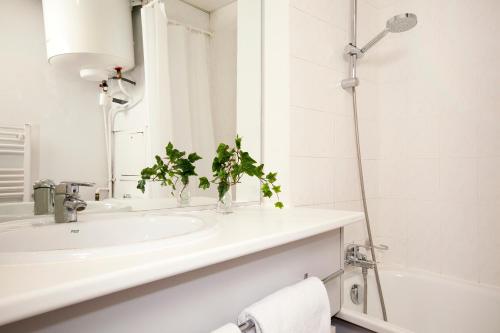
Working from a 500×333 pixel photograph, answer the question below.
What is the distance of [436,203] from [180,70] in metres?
1.40

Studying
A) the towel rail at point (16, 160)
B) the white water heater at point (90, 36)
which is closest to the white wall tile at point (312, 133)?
the white water heater at point (90, 36)

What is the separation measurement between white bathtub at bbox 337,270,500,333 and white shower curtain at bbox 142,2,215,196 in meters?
0.93

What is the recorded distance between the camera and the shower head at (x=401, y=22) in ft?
4.15

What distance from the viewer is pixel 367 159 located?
66.9 inches

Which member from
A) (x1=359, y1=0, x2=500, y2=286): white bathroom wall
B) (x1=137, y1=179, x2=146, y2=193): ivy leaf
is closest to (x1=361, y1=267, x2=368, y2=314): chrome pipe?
(x1=359, y1=0, x2=500, y2=286): white bathroom wall

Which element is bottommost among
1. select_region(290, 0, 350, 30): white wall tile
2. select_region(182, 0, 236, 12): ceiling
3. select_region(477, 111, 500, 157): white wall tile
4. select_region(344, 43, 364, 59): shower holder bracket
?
select_region(477, 111, 500, 157): white wall tile

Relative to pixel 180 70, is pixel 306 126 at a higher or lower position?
lower

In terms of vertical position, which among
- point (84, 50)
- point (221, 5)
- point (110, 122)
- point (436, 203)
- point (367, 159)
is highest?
point (221, 5)

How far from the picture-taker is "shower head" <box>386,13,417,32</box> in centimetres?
126

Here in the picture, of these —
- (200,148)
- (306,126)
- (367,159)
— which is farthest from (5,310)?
(367,159)

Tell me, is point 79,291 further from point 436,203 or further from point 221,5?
point 436,203

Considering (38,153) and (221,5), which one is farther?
(221,5)

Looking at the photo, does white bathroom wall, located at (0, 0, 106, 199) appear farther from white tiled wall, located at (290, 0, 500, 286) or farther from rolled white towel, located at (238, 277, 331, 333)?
white tiled wall, located at (290, 0, 500, 286)

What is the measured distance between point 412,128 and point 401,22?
23.1 inches
